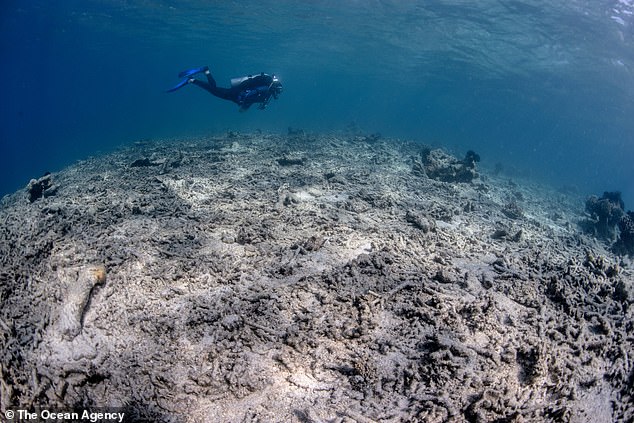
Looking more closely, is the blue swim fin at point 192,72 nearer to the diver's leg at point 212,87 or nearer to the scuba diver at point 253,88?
the scuba diver at point 253,88

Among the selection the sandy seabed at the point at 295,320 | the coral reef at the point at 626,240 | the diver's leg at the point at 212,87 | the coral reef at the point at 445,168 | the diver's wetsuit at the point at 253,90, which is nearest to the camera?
the sandy seabed at the point at 295,320

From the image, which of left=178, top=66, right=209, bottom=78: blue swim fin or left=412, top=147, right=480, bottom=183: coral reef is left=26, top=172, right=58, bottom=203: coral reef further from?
left=412, top=147, right=480, bottom=183: coral reef

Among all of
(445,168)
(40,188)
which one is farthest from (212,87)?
(445,168)

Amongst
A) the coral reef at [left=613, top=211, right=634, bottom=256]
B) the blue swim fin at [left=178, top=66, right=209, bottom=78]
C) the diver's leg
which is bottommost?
the coral reef at [left=613, top=211, right=634, bottom=256]

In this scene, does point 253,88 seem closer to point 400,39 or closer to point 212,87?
Result: point 212,87

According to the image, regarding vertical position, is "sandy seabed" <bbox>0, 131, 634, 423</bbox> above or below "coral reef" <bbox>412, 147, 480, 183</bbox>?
above

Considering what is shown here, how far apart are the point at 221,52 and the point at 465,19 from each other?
53.5 m

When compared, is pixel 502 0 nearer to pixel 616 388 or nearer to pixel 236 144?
pixel 236 144

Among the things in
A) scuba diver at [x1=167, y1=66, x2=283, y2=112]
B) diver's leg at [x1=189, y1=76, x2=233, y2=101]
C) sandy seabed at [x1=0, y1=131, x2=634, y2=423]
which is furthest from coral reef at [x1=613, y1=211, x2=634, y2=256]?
diver's leg at [x1=189, y1=76, x2=233, y2=101]

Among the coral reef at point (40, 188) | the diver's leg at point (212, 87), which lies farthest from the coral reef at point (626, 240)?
the coral reef at point (40, 188)

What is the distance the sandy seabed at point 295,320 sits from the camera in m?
3.32

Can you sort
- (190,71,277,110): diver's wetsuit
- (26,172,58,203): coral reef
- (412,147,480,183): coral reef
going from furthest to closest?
(412,147,480,183): coral reef → (190,71,277,110): diver's wetsuit → (26,172,58,203): coral reef

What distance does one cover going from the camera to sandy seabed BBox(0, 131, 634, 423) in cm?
332

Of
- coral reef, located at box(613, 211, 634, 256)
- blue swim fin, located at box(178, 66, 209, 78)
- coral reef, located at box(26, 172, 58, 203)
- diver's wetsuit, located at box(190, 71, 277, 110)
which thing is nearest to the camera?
coral reef, located at box(26, 172, 58, 203)
